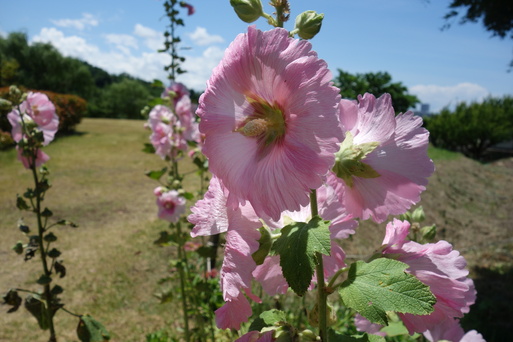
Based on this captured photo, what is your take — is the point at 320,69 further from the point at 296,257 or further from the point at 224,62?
the point at 296,257

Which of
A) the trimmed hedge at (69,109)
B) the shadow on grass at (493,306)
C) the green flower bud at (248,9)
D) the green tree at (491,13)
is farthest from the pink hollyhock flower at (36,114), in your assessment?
the trimmed hedge at (69,109)

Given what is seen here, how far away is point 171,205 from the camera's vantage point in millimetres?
2467

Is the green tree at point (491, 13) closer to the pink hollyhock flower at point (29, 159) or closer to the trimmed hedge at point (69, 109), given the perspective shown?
the pink hollyhock flower at point (29, 159)

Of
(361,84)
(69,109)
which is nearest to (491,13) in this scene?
(361,84)

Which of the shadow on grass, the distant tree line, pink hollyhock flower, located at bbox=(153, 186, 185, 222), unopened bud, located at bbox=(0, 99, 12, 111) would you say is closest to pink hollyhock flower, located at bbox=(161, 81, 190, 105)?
pink hollyhock flower, located at bbox=(153, 186, 185, 222)

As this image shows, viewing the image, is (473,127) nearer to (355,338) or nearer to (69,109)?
(69,109)

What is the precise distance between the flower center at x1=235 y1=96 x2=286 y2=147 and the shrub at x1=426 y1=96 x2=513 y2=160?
15.1 meters

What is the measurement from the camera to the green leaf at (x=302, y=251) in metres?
0.56

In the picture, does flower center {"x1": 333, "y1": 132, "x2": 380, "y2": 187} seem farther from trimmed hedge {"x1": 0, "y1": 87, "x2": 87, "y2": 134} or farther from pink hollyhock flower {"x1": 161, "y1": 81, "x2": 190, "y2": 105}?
trimmed hedge {"x1": 0, "y1": 87, "x2": 87, "y2": 134}

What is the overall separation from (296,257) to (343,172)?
7.6 inches

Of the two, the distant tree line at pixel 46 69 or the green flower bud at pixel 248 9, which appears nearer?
the green flower bud at pixel 248 9

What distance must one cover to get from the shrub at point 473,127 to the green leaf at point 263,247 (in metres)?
15.1

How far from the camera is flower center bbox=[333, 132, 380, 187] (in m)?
0.67

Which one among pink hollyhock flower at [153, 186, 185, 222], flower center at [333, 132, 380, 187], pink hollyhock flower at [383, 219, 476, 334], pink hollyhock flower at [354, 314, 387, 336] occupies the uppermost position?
flower center at [333, 132, 380, 187]
